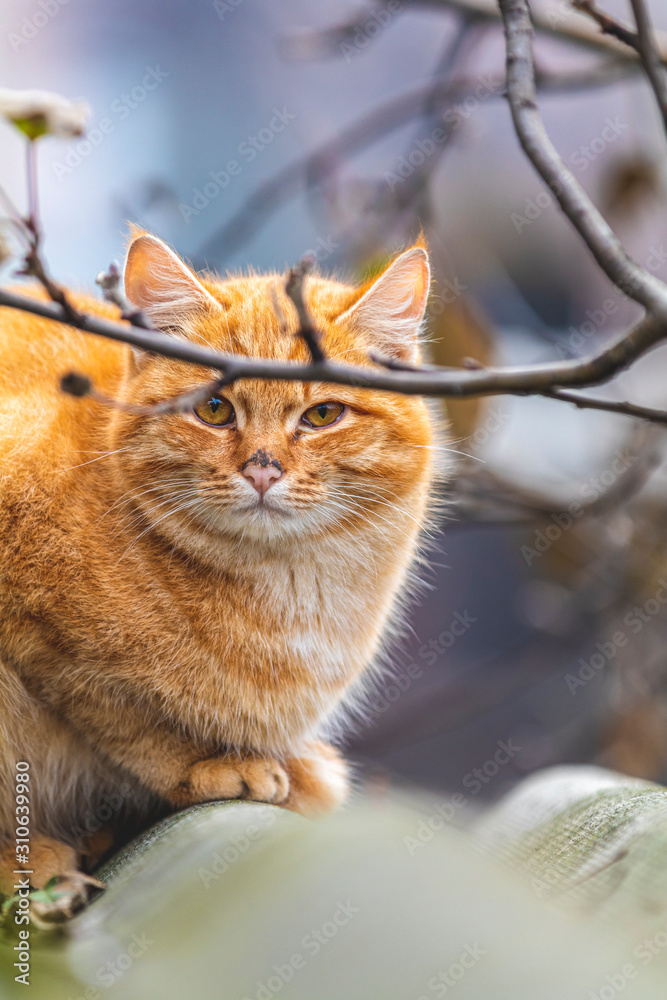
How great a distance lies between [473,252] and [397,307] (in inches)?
85.6

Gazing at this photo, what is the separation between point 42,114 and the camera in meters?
0.78

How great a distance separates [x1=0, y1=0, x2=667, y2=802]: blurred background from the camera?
7.63 feet

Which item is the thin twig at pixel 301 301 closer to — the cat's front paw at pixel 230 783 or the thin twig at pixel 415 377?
the thin twig at pixel 415 377

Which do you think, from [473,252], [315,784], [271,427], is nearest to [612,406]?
[271,427]

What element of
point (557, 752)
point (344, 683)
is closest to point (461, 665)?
point (557, 752)

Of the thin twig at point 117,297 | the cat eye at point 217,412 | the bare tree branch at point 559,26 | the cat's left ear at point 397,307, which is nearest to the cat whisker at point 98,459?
the cat eye at point 217,412

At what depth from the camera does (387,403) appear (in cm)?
158

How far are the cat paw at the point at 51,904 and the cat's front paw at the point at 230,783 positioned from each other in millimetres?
251

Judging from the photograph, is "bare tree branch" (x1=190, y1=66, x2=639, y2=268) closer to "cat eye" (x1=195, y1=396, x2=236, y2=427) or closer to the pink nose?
"cat eye" (x1=195, y1=396, x2=236, y2=427)

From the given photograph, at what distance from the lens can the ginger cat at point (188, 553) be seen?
1399 mm

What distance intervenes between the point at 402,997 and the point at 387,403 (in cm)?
99

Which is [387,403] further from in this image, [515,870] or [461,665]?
[461,665]

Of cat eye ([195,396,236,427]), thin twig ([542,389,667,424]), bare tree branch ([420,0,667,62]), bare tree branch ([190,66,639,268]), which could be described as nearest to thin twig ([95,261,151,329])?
thin twig ([542,389,667,424])

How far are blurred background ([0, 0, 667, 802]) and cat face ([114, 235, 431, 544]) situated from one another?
609 millimetres
